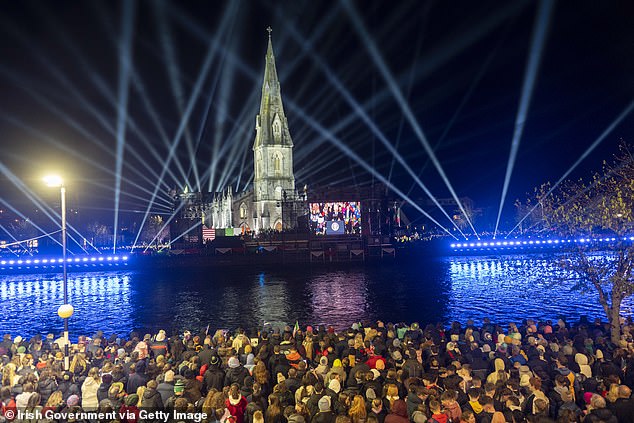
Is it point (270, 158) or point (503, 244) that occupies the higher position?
point (270, 158)

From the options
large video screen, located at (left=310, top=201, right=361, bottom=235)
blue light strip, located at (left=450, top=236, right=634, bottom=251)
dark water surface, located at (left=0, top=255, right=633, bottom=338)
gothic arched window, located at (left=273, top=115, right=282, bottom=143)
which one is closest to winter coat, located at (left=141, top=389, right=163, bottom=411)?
dark water surface, located at (left=0, top=255, right=633, bottom=338)

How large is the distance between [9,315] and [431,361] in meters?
24.7

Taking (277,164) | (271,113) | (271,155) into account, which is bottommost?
(277,164)

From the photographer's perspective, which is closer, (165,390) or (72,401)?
(72,401)

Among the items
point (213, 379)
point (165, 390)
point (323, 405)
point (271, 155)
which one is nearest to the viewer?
point (323, 405)

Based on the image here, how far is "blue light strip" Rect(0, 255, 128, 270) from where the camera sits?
4381 centimetres

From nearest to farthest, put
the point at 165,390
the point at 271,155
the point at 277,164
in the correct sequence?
the point at 165,390, the point at 271,155, the point at 277,164

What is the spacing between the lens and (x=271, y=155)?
86.1m

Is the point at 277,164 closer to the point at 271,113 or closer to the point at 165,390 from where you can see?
the point at 271,113

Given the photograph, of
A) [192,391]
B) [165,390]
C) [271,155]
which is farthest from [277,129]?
[192,391]

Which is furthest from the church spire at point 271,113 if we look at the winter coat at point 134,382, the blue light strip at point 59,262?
the winter coat at point 134,382

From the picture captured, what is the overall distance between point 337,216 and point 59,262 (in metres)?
31.4

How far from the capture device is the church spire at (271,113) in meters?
86.4

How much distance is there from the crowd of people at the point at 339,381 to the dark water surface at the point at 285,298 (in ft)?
28.1
